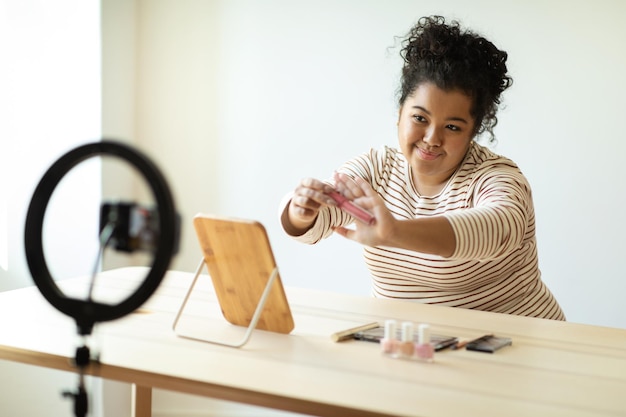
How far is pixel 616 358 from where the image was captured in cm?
135

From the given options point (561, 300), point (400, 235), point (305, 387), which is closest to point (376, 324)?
point (400, 235)

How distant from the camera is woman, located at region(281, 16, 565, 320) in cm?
173

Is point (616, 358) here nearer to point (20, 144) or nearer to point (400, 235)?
point (400, 235)

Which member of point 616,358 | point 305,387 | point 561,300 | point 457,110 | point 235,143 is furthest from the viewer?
point 235,143

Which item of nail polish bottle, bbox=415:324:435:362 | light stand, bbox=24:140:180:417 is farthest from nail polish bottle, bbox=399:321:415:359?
light stand, bbox=24:140:180:417

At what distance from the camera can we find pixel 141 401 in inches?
70.9

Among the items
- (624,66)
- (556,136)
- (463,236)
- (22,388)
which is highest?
(624,66)

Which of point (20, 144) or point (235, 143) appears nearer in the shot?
point (20, 144)

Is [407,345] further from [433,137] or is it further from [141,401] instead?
[141,401]

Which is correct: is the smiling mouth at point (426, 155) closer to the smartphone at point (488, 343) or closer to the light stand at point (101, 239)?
the smartphone at point (488, 343)

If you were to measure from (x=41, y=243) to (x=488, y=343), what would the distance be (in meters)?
0.80

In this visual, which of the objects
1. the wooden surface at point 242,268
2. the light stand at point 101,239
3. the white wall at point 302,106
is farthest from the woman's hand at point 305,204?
the white wall at point 302,106

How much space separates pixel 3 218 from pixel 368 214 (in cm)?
149

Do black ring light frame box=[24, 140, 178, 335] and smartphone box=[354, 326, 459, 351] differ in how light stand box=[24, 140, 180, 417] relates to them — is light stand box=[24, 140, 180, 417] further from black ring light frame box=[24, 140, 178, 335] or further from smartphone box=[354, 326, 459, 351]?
smartphone box=[354, 326, 459, 351]
